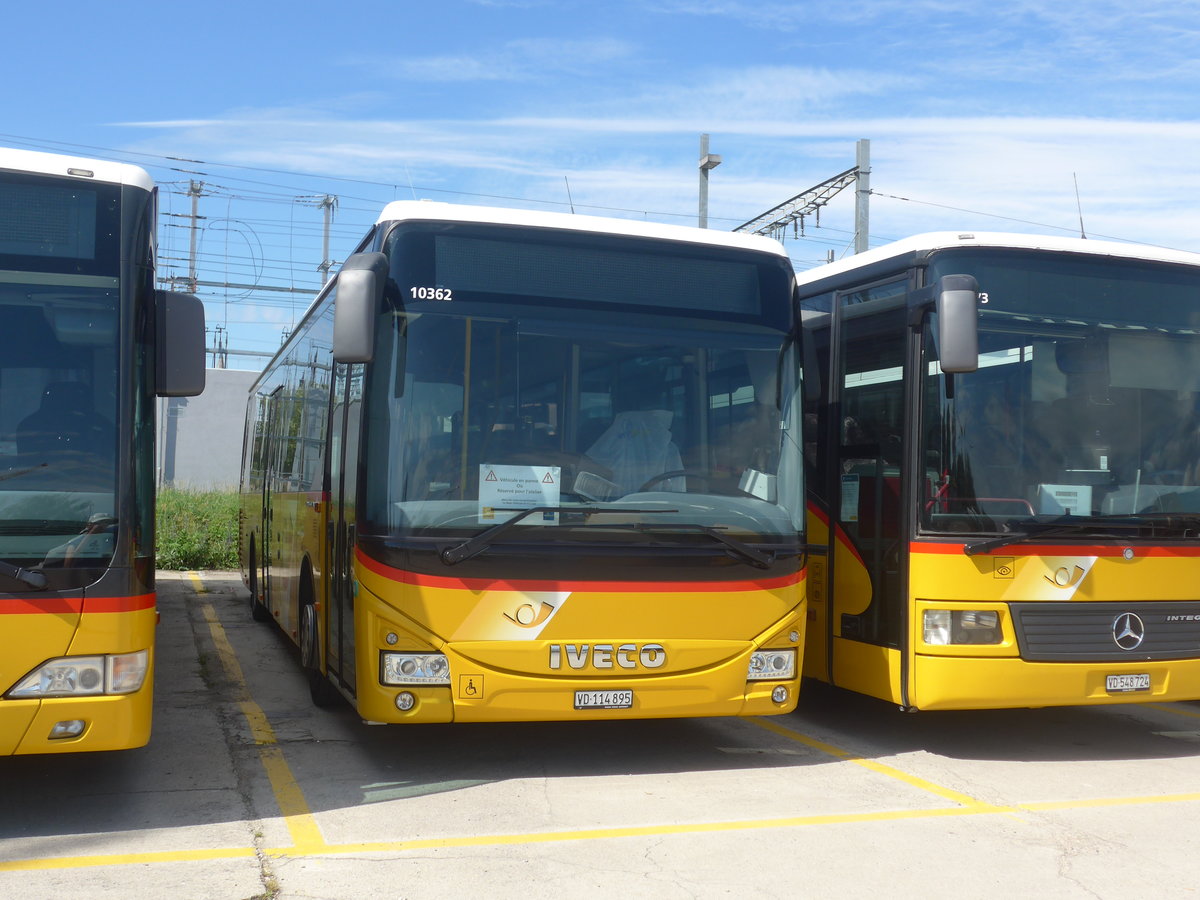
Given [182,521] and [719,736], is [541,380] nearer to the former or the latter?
[719,736]

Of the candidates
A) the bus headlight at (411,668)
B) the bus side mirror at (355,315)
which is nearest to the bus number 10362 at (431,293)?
the bus side mirror at (355,315)

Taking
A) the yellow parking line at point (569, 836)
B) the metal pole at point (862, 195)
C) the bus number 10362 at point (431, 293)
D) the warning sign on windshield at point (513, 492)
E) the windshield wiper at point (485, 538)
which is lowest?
the yellow parking line at point (569, 836)

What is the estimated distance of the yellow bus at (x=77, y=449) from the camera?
5473mm

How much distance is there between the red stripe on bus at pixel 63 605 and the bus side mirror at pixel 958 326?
4.29m

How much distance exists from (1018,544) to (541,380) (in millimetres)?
2903

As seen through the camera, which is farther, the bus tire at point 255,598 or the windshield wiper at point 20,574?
the bus tire at point 255,598

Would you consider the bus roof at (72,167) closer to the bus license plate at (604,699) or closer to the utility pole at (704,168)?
the bus license plate at (604,699)

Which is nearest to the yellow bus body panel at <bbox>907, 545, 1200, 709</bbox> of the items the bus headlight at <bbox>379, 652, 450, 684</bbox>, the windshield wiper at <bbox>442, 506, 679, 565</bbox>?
the windshield wiper at <bbox>442, 506, 679, 565</bbox>

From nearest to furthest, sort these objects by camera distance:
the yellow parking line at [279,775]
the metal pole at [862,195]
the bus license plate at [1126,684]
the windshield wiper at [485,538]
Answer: the yellow parking line at [279,775], the windshield wiper at [485,538], the bus license plate at [1126,684], the metal pole at [862,195]

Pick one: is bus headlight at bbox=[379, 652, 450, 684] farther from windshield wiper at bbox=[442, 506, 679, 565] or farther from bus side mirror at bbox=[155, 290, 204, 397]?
bus side mirror at bbox=[155, 290, 204, 397]

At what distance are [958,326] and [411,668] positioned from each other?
11.2 ft

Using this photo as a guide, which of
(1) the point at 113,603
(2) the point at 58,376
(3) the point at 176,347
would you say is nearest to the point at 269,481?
(3) the point at 176,347

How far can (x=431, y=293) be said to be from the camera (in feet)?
22.4

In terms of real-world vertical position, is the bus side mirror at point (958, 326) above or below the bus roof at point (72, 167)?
below
